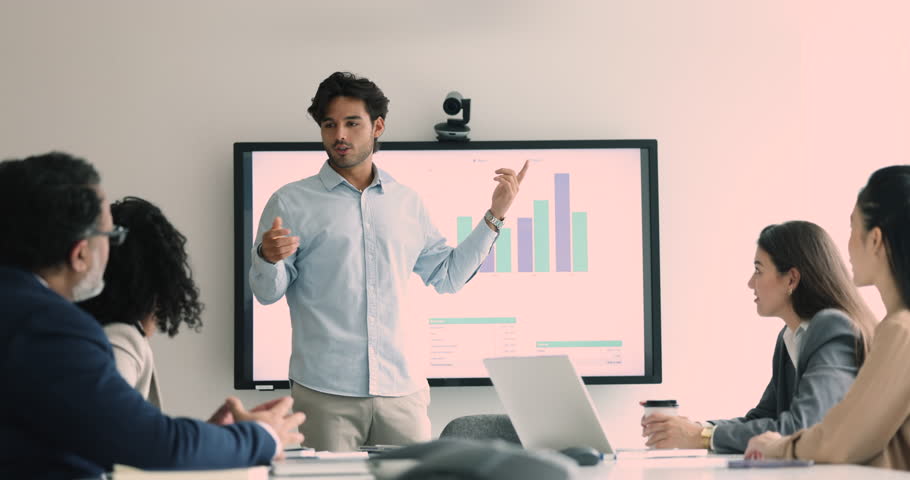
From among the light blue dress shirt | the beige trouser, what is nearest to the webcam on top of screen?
the light blue dress shirt

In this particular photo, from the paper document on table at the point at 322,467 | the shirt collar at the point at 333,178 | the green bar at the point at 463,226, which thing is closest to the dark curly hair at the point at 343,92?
the shirt collar at the point at 333,178

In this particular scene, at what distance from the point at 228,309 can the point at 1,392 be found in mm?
2492

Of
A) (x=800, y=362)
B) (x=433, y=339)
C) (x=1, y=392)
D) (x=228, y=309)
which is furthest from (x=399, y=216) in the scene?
(x=1, y=392)

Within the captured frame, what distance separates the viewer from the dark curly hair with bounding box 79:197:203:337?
2.14 meters

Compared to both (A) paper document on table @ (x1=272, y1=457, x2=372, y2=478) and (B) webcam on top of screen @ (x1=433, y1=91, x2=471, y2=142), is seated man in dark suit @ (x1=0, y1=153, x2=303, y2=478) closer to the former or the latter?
(A) paper document on table @ (x1=272, y1=457, x2=372, y2=478)

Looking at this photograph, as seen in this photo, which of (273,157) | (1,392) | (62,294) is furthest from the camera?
(273,157)

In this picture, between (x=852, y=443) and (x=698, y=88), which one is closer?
(x=852, y=443)

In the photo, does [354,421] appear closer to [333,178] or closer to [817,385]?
[333,178]

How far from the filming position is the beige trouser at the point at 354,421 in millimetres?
3025

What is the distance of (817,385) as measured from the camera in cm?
237

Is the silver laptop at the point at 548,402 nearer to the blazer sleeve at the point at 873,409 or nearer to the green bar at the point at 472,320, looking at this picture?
the blazer sleeve at the point at 873,409

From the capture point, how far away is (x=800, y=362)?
250 centimetres

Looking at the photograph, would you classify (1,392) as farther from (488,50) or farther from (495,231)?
(488,50)

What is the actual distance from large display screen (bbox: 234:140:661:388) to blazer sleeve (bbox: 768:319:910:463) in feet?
6.57
